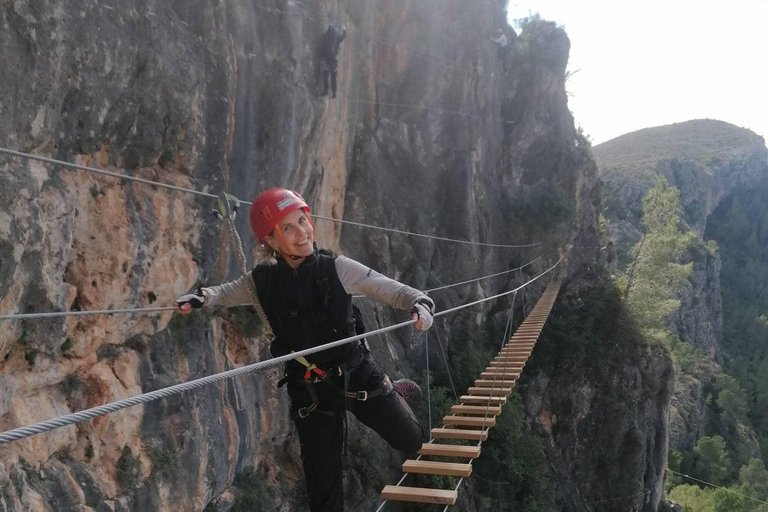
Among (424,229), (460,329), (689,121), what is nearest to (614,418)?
(460,329)

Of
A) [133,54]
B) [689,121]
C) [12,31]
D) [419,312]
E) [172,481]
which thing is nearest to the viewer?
[419,312]

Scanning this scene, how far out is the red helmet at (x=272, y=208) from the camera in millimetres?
3076

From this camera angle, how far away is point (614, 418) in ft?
57.8

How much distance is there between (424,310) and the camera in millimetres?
3008

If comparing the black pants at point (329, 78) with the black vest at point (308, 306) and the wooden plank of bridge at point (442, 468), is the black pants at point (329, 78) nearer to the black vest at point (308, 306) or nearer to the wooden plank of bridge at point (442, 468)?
the wooden plank of bridge at point (442, 468)

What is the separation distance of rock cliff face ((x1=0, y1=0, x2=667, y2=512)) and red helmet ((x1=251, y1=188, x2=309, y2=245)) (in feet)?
5.89

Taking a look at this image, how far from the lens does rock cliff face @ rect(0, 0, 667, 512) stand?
4047 mm

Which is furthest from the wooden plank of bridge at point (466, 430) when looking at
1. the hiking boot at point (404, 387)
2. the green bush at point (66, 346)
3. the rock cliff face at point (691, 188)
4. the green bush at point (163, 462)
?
the rock cliff face at point (691, 188)

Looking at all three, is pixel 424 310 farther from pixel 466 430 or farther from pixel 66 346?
pixel 466 430

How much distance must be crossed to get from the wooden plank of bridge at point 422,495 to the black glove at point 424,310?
1684mm

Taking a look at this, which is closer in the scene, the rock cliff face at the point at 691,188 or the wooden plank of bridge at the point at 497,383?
the wooden plank of bridge at the point at 497,383

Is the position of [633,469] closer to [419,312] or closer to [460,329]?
[460,329]

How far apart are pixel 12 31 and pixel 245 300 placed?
2284mm

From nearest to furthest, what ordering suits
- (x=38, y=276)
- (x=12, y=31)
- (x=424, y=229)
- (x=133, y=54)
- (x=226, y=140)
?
(x=12, y=31), (x=38, y=276), (x=133, y=54), (x=226, y=140), (x=424, y=229)
